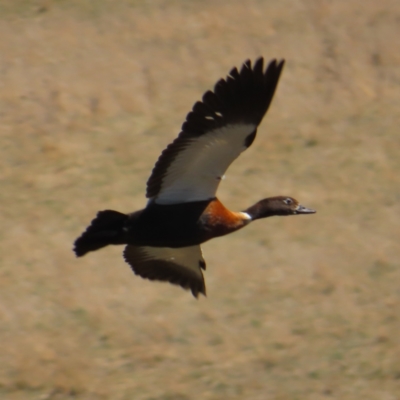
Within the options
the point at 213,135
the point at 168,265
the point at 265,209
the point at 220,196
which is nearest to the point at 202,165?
the point at 213,135

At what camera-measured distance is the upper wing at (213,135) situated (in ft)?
29.7

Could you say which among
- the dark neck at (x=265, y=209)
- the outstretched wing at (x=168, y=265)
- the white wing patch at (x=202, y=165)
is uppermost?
the white wing patch at (x=202, y=165)

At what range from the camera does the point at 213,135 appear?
31.1 ft

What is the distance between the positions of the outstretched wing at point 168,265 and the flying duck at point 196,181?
1.20 meters

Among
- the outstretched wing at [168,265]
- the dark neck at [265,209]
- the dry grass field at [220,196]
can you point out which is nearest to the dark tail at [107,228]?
the dark neck at [265,209]

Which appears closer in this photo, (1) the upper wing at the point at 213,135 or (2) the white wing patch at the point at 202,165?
Result: (1) the upper wing at the point at 213,135

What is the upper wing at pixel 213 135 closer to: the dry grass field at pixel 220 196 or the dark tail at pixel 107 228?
the dark tail at pixel 107 228

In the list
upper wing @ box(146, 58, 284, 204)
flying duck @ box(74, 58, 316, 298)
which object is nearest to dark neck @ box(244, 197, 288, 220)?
flying duck @ box(74, 58, 316, 298)

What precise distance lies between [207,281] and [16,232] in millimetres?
2883

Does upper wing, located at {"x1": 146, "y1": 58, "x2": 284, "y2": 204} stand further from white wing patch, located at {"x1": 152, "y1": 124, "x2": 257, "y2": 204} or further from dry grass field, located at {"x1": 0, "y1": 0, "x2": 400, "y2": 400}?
dry grass field, located at {"x1": 0, "y1": 0, "x2": 400, "y2": 400}

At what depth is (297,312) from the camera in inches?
614

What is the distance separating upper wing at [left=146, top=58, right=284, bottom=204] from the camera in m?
9.05

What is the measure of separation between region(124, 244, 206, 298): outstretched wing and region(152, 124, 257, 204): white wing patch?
4.26 feet

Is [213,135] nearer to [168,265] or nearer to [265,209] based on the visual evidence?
[265,209]
